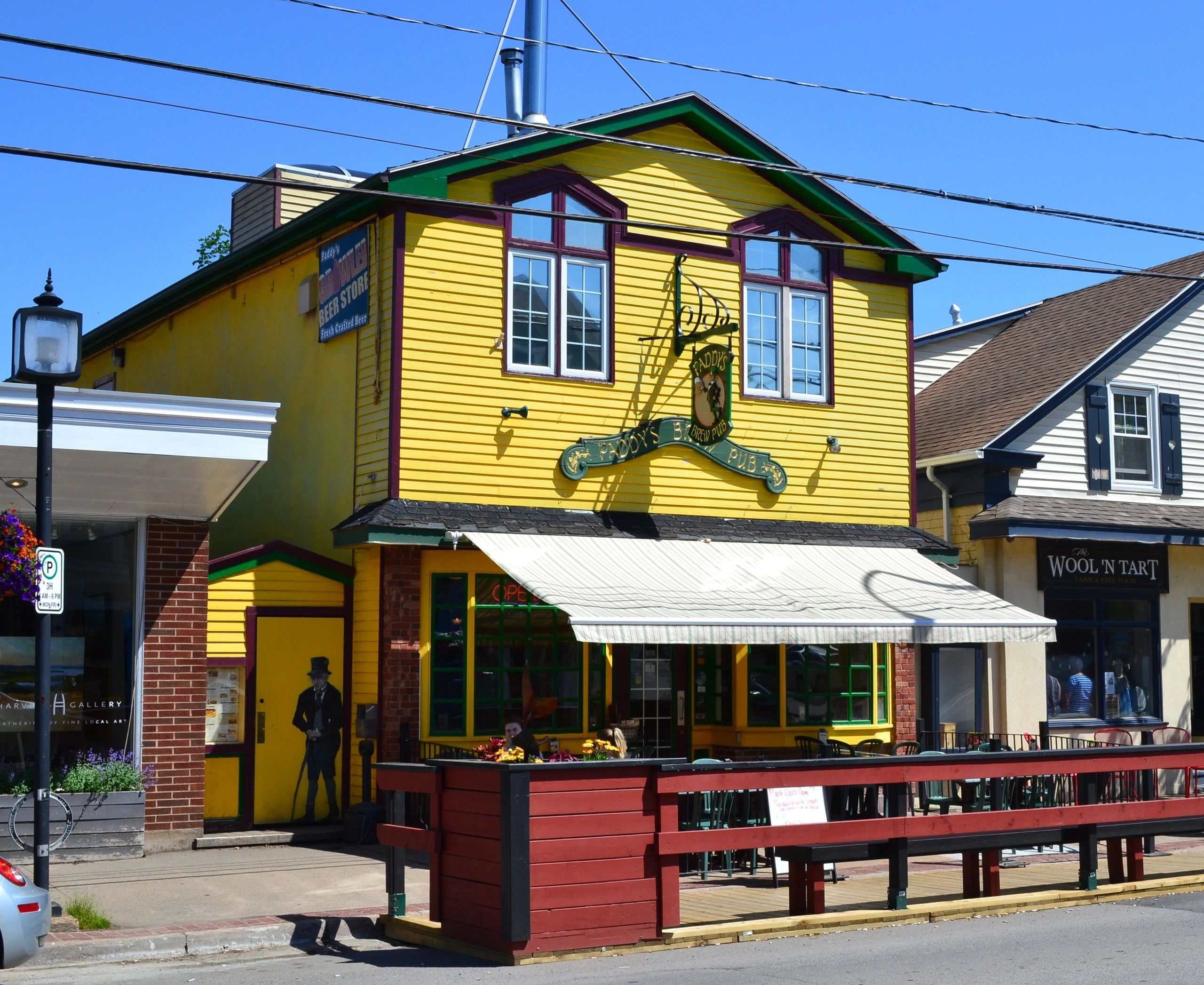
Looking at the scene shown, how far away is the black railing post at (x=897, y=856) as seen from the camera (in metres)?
10.9

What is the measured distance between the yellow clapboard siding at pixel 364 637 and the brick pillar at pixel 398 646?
0.50 ft

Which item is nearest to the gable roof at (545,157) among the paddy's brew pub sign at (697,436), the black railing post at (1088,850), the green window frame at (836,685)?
the paddy's brew pub sign at (697,436)

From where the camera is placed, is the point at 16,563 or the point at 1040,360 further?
the point at 1040,360

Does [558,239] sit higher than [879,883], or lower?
higher

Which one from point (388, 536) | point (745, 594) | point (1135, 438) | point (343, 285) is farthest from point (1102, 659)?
point (343, 285)

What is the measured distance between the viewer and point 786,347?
17734 mm

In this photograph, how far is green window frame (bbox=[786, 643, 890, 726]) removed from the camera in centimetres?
1761

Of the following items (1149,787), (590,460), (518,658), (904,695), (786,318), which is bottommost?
(1149,787)

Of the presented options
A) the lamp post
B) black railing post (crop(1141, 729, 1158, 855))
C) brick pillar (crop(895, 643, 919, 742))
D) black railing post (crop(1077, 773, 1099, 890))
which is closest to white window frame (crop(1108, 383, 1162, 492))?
brick pillar (crop(895, 643, 919, 742))

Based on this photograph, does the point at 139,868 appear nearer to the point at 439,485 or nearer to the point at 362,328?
the point at 439,485

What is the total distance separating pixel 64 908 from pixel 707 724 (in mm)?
8784

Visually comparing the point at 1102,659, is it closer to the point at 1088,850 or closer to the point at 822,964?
the point at 1088,850

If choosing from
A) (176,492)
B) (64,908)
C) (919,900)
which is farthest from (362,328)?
(919,900)

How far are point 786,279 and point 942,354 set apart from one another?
7962 millimetres
